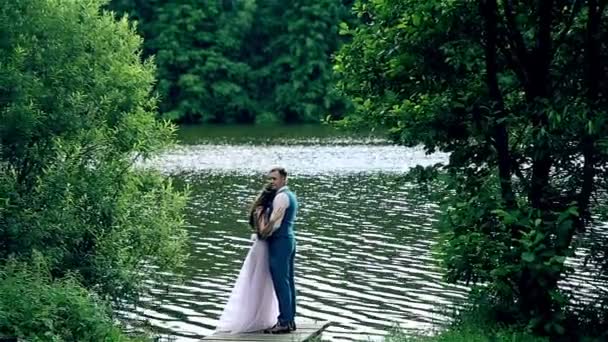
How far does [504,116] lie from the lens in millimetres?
12305

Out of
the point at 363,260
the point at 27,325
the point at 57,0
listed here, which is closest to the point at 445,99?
the point at 27,325

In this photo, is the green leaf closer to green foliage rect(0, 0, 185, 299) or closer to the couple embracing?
the couple embracing

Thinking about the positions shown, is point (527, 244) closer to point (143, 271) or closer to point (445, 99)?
point (445, 99)

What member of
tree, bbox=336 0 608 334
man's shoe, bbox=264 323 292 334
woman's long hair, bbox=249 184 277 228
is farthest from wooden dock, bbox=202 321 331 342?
tree, bbox=336 0 608 334

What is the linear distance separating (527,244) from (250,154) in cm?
3663

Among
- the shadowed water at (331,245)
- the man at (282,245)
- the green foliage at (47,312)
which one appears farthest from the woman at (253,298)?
the shadowed water at (331,245)

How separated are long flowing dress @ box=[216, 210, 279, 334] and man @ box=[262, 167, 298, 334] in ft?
0.48

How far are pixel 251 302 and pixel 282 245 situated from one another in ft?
2.55

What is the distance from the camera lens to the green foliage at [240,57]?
249 feet

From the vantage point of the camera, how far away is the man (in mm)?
12695

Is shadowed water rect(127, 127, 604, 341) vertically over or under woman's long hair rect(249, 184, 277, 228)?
under

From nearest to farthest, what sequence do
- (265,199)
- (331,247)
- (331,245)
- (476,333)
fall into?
(476,333), (265,199), (331,247), (331,245)

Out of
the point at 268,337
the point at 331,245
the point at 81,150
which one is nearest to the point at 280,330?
the point at 268,337

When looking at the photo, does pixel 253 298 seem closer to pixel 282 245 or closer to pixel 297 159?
pixel 282 245
